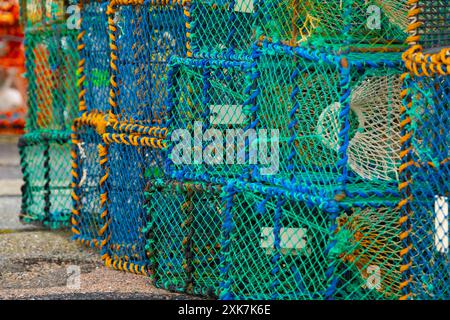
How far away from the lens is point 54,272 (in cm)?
539

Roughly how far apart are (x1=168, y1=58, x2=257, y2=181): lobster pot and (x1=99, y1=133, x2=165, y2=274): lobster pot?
316 mm

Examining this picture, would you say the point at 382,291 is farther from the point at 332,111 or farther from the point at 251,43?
the point at 251,43

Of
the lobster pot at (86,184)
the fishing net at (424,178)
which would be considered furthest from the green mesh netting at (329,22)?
the lobster pot at (86,184)

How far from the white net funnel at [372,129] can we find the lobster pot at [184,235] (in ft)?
2.18

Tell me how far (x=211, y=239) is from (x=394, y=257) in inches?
40.7

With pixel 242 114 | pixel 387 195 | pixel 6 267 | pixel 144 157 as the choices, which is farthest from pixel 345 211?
pixel 6 267

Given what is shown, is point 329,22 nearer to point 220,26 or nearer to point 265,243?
point 220,26

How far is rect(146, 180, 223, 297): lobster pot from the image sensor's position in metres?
4.77

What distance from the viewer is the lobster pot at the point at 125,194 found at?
5262 mm

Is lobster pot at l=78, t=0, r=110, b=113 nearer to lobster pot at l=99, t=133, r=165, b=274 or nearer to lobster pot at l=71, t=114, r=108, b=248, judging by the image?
lobster pot at l=71, t=114, r=108, b=248

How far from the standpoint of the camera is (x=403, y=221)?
3961 millimetres

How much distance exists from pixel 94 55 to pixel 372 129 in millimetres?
2164

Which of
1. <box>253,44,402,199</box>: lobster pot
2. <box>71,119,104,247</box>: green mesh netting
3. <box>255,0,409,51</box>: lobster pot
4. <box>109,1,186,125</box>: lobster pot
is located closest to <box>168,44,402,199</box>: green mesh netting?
<box>253,44,402,199</box>: lobster pot

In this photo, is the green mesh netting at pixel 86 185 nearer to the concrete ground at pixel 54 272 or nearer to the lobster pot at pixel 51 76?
the concrete ground at pixel 54 272
